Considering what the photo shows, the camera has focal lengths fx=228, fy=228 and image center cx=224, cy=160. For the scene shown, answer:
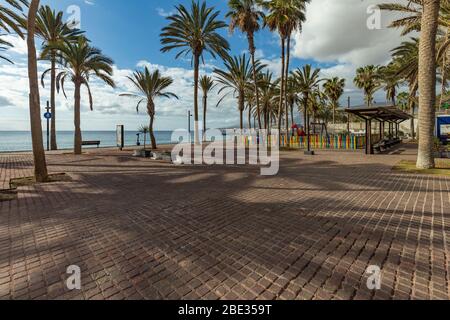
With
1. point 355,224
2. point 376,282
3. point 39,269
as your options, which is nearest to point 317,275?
point 376,282

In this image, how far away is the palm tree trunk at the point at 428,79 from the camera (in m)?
9.55

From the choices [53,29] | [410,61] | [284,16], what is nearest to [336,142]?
[410,61]

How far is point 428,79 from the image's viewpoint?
31.6 feet

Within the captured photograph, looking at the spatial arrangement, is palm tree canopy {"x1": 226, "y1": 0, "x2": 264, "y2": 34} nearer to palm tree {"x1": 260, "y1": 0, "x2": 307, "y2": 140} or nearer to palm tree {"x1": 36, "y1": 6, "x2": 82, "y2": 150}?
palm tree {"x1": 260, "y1": 0, "x2": 307, "y2": 140}

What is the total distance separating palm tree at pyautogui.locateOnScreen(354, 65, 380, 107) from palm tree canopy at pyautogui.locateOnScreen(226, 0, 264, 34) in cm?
2594

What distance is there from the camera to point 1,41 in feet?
37.5

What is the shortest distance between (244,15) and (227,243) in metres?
22.4

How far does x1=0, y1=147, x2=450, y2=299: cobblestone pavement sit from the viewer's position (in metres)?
2.61

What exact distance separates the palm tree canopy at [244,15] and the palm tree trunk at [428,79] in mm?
14239

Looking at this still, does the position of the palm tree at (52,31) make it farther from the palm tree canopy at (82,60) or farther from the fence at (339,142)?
the fence at (339,142)

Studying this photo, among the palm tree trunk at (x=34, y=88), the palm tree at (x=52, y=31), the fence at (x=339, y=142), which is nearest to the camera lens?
the palm tree trunk at (x=34, y=88)

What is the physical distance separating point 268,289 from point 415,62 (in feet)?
80.4

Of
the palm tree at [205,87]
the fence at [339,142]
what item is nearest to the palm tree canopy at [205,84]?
the palm tree at [205,87]

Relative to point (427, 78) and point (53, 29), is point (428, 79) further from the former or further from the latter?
point (53, 29)
